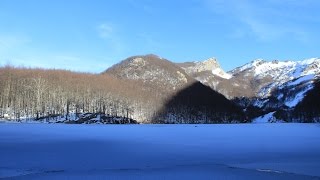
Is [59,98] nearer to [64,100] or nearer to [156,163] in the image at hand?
[64,100]

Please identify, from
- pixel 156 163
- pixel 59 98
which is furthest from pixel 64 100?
pixel 156 163

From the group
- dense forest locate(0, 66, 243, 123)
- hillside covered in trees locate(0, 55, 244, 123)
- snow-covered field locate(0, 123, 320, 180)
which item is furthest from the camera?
dense forest locate(0, 66, 243, 123)

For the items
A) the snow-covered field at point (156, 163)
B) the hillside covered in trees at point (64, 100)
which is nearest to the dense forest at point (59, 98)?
the hillside covered in trees at point (64, 100)

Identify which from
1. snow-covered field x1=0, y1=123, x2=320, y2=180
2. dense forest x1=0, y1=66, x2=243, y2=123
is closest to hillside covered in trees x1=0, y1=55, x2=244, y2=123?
dense forest x1=0, y1=66, x2=243, y2=123

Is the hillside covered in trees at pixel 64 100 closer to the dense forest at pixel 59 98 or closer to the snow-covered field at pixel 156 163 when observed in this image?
the dense forest at pixel 59 98

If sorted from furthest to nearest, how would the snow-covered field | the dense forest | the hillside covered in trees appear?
the dense forest < the hillside covered in trees < the snow-covered field

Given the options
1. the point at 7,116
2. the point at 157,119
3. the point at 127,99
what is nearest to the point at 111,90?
the point at 127,99

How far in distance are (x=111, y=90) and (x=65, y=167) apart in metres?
170

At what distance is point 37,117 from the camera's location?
142875mm

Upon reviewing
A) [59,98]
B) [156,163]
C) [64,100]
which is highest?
[59,98]

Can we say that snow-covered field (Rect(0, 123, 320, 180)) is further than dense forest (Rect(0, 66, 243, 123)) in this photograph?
No

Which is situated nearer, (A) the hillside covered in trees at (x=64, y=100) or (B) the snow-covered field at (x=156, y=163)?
(B) the snow-covered field at (x=156, y=163)

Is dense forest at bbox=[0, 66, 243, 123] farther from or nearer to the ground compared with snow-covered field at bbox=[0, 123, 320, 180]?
farther from the ground

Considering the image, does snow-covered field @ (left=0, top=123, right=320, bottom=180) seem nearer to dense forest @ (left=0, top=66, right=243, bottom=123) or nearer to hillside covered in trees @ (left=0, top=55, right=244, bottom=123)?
hillside covered in trees @ (left=0, top=55, right=244, bottom=123)
